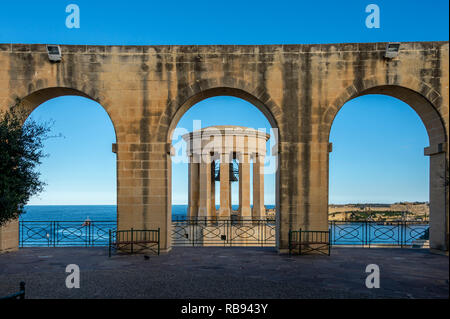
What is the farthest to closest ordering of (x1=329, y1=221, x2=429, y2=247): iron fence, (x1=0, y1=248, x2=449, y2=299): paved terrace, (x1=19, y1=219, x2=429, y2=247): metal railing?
(x1=19, y1=219, x2=429, y2=247): metal railing → (x1=329, y1=221, x2=429, y2=247): iron fence → (x1=0, y1=248, x2=449, y2=299): paved terrace

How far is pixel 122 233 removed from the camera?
38.8 ft

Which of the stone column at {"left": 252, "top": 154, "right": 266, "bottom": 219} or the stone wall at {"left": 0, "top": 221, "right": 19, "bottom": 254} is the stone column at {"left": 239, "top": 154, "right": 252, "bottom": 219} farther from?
the stone wall at {"left": 0, "top": 221, "right": 19, "bottom": 254}

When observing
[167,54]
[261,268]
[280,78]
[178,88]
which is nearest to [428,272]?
[261,268]

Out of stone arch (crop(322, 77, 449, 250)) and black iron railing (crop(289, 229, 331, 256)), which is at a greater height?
stone arch (crop(322, 77, 449, 250))

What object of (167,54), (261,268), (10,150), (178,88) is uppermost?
(167,54)

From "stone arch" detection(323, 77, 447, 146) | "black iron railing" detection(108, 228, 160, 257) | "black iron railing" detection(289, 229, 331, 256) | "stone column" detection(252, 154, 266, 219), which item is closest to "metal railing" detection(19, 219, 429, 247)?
"black iron railing" detection(289, 229, 331, 256)

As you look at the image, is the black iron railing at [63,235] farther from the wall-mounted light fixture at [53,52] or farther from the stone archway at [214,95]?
the wall-mounted light fixture at [53,52]

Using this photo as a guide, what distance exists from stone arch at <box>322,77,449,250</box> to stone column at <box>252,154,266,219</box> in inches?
489

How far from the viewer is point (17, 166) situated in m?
8.34

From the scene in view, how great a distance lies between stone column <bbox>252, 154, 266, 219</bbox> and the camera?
24.1 metres

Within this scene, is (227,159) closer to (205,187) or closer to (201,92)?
(205,187)

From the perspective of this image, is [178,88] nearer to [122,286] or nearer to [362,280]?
[122,286]

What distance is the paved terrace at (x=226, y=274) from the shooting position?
24.0 ft
